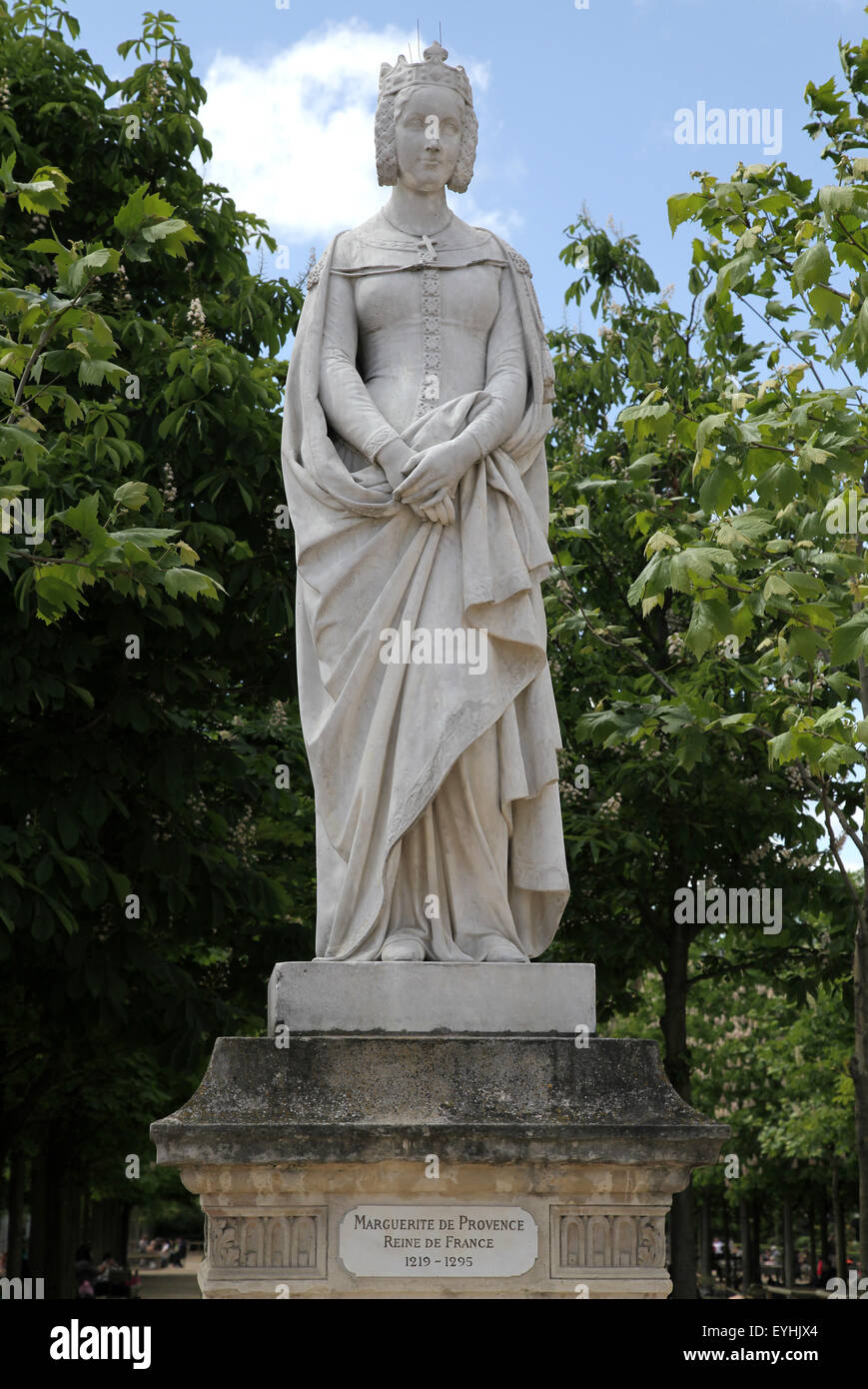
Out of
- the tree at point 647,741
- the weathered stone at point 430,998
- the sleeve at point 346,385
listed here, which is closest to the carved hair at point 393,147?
the sleeve at point 346,385

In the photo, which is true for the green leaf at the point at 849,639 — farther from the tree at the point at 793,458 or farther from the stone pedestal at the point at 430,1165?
the stone pedestal at the point at 430,1165

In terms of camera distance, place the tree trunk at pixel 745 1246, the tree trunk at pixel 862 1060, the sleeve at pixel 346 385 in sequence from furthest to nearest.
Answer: the tree trunk at pixel 745 1246 < the tree trunk at pixel 862 1060 < the sleeve at pixel 346 385

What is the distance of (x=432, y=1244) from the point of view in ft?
20.8

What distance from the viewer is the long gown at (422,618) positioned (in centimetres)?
709

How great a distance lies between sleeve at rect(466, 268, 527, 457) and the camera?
7328mm

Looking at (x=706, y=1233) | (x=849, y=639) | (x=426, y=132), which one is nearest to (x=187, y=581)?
(x=426, y=132)

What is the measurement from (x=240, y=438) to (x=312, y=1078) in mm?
7975

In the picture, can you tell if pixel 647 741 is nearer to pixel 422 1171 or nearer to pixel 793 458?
pixel 793 458

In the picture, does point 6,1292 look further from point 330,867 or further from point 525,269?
point 525,269

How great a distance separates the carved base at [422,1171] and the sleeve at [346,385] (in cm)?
251

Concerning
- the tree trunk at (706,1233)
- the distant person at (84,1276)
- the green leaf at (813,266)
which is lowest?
the tree trunk at (706,1233)

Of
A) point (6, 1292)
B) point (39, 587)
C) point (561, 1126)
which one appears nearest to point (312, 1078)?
point (561, 1126)

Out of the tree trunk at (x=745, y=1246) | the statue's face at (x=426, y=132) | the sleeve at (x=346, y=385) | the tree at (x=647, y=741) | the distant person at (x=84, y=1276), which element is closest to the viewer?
the sleeve at (x=346, y=385)

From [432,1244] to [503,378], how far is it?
11.8 feet
